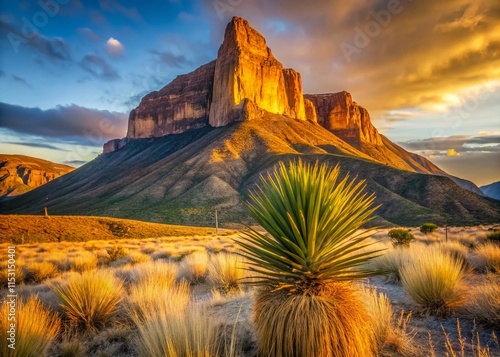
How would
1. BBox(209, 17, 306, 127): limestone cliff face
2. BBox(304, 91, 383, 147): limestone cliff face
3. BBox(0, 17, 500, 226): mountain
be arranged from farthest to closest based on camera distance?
BBox(304, 91, 383, 147): limestone cliff face
BBox(209, 17, 306, 127): limestone cliff face
BBox(0, 17, 500, 226): mountain

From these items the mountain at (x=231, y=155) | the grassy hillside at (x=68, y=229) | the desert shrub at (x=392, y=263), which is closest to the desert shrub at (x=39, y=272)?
the mountain at (x=231, y=155)

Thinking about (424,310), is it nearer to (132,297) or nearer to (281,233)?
(281,233)

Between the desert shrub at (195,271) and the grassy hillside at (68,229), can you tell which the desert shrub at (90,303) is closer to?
the desert shrub at (195,271)

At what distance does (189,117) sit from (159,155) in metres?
32.4

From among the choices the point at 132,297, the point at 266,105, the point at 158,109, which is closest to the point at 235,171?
the point at 266,105

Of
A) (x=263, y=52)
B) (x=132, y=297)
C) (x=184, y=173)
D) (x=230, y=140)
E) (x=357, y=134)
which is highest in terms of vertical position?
(x=263, y=52)

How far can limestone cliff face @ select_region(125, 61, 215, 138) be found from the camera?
150m

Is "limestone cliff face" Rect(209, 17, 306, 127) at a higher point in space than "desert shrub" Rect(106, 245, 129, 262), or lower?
higher

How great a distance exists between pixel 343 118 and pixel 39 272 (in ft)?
605

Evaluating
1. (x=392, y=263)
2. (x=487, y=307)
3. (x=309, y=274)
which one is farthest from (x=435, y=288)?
(x=309, y=274)

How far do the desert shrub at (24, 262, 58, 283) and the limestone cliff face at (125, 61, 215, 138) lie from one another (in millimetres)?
136908

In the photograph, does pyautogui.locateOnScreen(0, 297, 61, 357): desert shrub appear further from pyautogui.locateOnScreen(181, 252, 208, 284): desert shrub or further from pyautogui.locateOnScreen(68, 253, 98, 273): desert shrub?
pyautogui.locateOnScreen(68, 253, 98, 273): desert shrub

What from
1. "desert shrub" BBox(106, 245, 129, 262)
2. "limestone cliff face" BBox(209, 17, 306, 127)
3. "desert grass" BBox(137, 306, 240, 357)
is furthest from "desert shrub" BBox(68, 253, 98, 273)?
"limestone cliff face" BBox(209, 17, 306, 127)

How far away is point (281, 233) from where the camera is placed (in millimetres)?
3211
